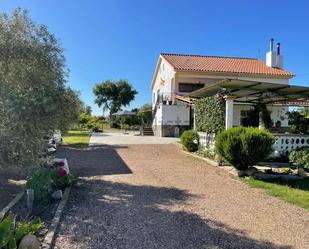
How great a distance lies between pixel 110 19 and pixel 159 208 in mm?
12963

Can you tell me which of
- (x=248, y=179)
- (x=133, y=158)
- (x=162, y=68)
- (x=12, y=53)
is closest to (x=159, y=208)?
(x=248, y=179)

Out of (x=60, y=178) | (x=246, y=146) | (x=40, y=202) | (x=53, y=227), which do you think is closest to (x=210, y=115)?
(x=246, y=146)

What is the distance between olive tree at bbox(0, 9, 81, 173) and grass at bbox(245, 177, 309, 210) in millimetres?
5089

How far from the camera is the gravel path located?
14.4 ft

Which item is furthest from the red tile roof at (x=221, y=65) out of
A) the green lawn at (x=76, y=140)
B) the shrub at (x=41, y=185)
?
the shrub at (x=41, y=185)

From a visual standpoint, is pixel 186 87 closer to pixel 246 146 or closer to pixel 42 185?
pixel 246 146

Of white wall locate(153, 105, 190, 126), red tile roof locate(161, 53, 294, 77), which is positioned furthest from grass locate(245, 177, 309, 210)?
red tile roof locate(161, 53, 294, 77)

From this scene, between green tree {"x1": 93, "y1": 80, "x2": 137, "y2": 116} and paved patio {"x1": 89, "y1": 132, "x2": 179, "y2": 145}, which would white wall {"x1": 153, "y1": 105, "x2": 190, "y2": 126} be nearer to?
paved patio {"x1": 89, "y1": 132, "x2": 179, "y2": 145}

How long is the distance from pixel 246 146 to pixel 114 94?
53.1 meters

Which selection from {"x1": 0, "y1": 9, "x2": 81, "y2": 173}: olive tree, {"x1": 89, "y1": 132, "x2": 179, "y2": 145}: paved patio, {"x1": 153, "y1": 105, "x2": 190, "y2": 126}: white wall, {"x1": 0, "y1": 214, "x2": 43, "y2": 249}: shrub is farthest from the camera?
{"x1": 153, "y1": 105, "x2": 190, "y2": 126}: white wall

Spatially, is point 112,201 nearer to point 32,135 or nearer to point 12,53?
point 32,135

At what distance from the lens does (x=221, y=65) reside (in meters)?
30.5

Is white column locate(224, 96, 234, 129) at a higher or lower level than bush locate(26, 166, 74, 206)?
higher

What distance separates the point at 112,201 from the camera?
6371 mm
